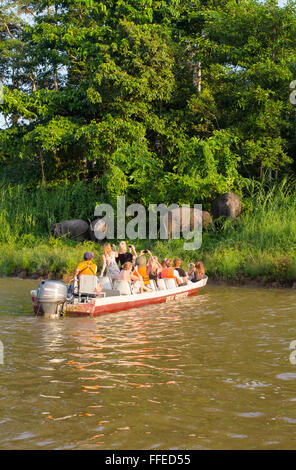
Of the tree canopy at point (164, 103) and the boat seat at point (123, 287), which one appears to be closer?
the boat seat at point (123, 287)

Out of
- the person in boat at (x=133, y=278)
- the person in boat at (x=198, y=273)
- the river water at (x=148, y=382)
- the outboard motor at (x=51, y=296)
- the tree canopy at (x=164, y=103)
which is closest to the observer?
the river water at (x=148, y=382)

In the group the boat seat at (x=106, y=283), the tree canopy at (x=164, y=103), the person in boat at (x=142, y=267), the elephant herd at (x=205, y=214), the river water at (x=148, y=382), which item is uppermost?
the tree canopy at (x=164, y=103)

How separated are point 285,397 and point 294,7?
68.9 ft

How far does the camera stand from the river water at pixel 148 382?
5.54m

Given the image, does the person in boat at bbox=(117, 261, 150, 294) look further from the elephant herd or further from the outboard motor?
the elephant herd

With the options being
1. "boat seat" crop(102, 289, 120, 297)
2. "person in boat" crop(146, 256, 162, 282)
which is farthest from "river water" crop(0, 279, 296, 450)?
"person in boat" crop(146, 256, 162, 282)

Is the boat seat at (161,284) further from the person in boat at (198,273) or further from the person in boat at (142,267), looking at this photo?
the person in boat at (198,273)

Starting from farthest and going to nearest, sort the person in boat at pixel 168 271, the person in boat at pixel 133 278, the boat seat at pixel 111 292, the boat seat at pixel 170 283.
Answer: the person in boat at pixel 168 271 < the boat seat at pixel 170 283 < the person in boat at pixel 133 278 < the boat seat at pixel 111 292

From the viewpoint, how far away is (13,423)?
5816mm

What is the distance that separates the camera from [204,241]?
2212 centimetres

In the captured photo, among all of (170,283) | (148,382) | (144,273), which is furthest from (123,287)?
(148,382)

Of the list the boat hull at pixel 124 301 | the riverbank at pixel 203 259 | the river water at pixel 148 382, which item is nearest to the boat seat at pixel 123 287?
the boat hull at pixel 124 301

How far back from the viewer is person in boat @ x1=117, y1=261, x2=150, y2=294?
13.8 m

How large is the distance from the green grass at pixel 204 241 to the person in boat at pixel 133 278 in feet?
15.7
